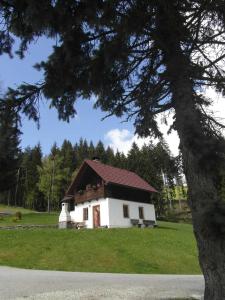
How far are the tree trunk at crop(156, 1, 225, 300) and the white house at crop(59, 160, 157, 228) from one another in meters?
27.6

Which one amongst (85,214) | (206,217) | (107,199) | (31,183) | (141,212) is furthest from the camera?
(31,183)

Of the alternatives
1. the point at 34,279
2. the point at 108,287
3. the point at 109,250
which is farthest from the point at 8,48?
the point at 109,250

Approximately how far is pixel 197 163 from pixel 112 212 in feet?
94.2

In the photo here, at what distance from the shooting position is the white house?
34409 mm

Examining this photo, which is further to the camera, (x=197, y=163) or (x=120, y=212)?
(x=120, y=212)

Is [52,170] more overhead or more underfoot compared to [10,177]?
more overhead

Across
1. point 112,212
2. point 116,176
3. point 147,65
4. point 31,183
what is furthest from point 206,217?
point 31,183

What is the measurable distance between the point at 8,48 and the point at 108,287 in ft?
22.0

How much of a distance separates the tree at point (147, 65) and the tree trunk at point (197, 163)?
16 mm

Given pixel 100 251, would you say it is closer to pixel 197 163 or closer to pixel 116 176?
Result: pixel 116 176

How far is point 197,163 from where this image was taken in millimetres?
5879

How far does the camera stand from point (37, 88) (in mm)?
7449

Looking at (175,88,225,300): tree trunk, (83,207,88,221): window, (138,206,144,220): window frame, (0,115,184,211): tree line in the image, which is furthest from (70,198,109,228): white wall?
(175,88,225,300): tree trunk

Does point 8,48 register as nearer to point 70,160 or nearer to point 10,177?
point 10,177
